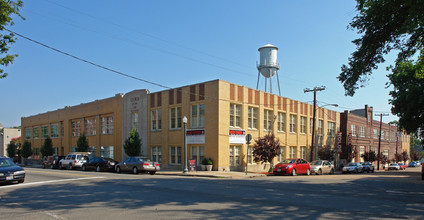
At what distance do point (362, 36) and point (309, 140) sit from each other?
25.9 meters

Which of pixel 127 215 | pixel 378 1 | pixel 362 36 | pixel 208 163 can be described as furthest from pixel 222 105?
pixel 127 215

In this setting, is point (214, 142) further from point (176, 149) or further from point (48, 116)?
point (48, 116)

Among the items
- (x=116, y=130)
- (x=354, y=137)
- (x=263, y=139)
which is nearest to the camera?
(x=263, y=139)

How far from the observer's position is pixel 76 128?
48.3 m

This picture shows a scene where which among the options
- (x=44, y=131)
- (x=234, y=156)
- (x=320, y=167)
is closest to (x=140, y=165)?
(x=234, y=156)

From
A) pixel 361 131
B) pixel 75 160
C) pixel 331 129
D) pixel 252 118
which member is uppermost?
pixel 252 118

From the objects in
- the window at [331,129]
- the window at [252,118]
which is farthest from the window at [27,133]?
the window at [331,129]

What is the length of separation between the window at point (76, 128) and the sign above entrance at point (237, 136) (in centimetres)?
2735

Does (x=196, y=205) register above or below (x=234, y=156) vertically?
above

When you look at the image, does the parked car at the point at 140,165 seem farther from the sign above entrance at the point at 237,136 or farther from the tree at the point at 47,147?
the tree at the point at 47,147

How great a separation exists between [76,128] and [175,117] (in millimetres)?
22917

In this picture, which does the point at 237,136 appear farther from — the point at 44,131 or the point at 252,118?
the point at 44,131

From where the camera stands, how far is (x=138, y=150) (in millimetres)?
33875

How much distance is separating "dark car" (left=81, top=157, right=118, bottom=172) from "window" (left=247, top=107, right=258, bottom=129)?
1287 cm
